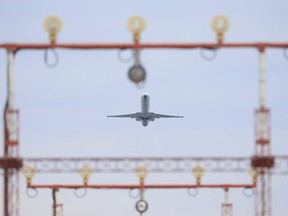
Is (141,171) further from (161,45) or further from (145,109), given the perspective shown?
(145,109)

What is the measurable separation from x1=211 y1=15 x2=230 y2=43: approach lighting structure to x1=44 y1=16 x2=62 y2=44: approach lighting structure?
5941mm

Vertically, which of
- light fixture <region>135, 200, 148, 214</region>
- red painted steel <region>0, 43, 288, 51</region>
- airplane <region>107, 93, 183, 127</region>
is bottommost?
light fixture <region>135, 200, 148, 214</region>

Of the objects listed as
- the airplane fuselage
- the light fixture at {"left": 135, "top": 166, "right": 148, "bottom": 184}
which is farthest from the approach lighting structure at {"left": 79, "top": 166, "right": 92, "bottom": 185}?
the airplane fuselage

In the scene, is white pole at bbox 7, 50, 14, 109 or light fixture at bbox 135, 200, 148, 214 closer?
white pole at bbox 7, 50, 14, 109

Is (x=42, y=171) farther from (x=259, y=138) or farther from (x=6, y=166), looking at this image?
(x=259, y=138)

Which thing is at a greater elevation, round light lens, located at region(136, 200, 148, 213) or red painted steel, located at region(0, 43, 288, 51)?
red painted steel, located at region(0, 43, 288, 51)

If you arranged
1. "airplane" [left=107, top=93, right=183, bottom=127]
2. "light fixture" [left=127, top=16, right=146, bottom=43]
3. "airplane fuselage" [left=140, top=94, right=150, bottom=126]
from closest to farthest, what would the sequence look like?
"light fixture" [left=127, top=16, right=146, bottom=43]
"airplane fuselage" [left=140, top=94, right=150, bottom=126]
"airplane" [left=107, top=93, right=183, bottom=127]

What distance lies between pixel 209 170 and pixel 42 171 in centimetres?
697

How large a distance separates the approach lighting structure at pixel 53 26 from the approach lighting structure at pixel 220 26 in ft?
19.5

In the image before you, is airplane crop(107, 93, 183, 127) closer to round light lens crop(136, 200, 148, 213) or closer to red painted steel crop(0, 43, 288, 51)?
round light lens crop(136, 200, 148, 213)

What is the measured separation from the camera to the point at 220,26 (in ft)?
173

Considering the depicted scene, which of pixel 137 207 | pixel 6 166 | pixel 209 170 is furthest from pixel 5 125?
pixel 137 207

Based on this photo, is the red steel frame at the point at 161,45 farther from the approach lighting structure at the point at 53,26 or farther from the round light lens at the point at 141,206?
the round light lens at the point at 141,206

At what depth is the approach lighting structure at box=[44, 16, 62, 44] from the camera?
2063 inches
